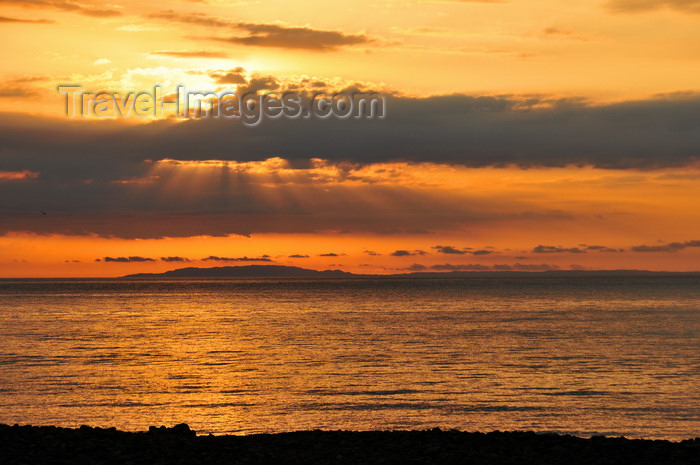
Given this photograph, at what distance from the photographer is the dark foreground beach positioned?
59.8 feet

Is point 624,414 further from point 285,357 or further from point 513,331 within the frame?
point 513,331

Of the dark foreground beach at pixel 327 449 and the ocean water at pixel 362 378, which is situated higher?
the dark foreground beach at pixel 327 449

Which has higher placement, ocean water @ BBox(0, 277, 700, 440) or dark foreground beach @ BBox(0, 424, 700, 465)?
dark foreground beach @ BBox(0, 424, 700, 465)

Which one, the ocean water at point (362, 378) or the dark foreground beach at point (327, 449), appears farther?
the ocean water at point (362, 378)

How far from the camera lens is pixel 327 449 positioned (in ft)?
63.7

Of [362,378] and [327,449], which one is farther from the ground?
[327,449]

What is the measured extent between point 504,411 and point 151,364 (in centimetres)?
3261

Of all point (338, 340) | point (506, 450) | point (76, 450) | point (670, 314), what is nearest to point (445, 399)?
point (506, 450)

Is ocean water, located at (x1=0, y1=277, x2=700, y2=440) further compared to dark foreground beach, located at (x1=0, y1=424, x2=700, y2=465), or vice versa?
ocean water, located at (x1=0, y1=277, x2=700, y2=440)

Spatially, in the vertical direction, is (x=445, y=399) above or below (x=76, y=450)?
below

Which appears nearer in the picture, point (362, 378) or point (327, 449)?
point (327, 449)

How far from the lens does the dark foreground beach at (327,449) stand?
18.2 metres

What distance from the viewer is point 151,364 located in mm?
59500

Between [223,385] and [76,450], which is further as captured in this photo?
[223,385]
